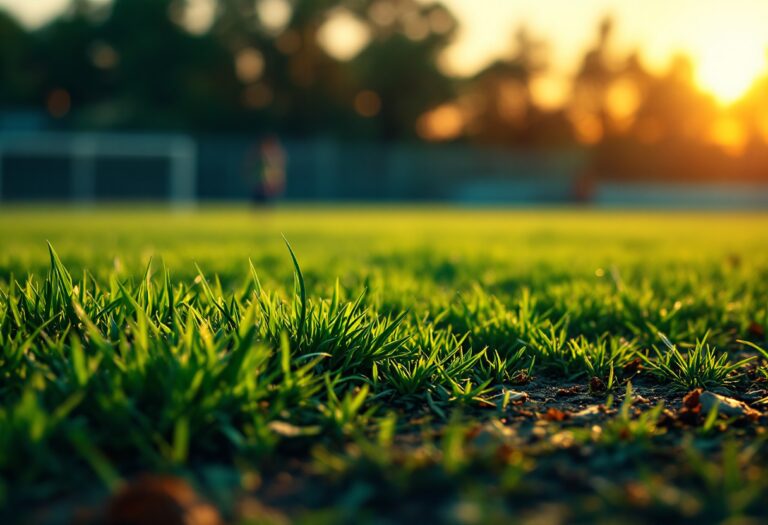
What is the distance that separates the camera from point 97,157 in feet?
105

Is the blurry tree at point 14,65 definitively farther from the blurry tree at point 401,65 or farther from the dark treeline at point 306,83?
the blurry tree at point 401,65

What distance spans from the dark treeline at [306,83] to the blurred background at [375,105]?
3.6 inches

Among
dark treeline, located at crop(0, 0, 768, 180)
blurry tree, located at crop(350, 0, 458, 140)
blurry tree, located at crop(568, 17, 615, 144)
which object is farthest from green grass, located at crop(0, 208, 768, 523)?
blurry tree, located at crop(568, 17, 615, 144)

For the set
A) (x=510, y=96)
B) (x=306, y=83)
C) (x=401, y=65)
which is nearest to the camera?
(x=306, y=83)

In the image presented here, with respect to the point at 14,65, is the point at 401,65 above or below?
above

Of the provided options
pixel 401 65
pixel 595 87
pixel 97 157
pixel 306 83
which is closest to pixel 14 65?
pixel 97 157

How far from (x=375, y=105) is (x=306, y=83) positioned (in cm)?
502

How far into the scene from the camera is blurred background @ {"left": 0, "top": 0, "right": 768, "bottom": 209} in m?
36.5

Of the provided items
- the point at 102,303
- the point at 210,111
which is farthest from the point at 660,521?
the point at 210,111

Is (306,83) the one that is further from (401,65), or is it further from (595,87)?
(595,87)

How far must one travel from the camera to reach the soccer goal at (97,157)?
30531 millimetres

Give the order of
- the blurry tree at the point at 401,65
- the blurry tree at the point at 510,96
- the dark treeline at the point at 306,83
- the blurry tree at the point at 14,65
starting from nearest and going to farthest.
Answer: the dark treeline at the point at 306,83, the blurry tree at the point at 14,65, the blurry tree at the point at 401,65, the blurry tree at the point at 510,96

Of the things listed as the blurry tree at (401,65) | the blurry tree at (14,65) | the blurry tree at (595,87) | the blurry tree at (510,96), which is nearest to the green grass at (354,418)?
the blurry tree at (401,65)

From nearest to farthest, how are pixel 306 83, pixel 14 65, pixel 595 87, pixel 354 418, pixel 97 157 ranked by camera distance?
pixel 354 418, pixel 97 157, pixel 14 65, pixel 306 83, pixel 595 87
